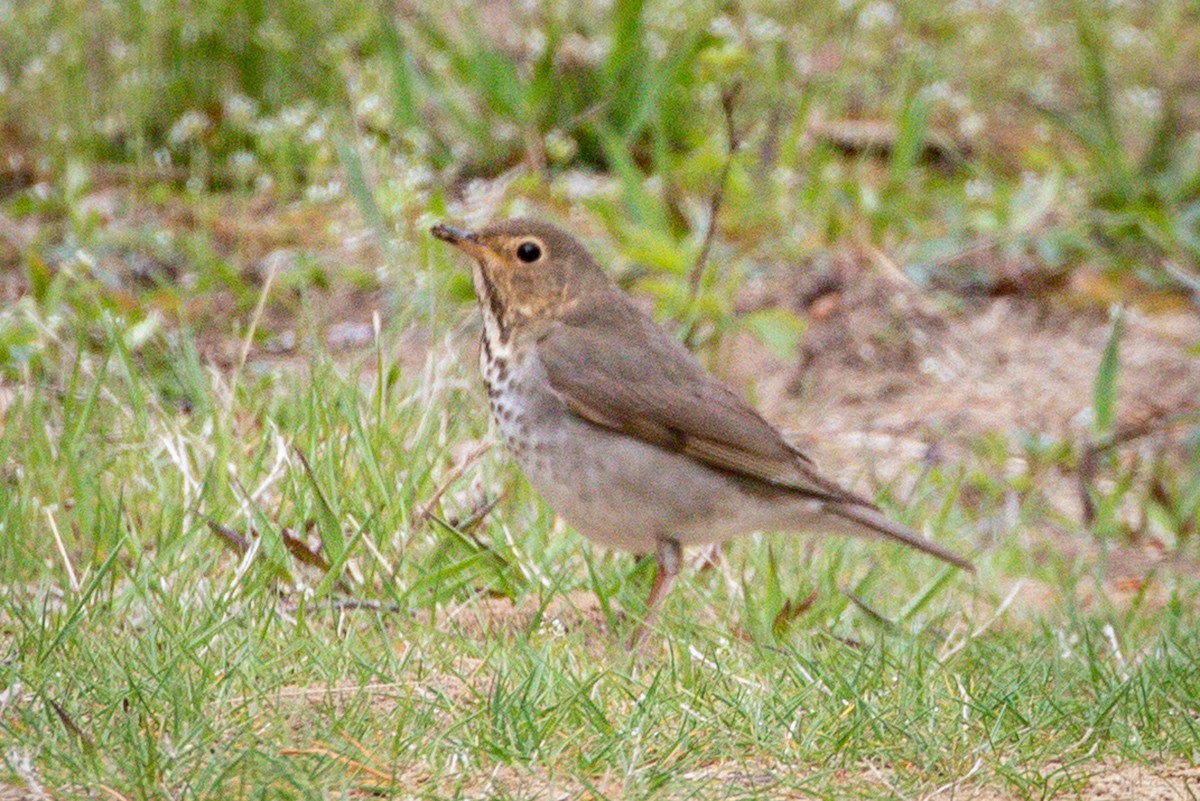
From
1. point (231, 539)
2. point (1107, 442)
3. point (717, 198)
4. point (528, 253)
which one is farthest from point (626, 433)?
point (1107, 442)

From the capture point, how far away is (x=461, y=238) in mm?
4566

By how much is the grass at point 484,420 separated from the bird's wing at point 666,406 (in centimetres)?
31

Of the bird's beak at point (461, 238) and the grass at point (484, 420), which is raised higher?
the bird's beak at point (461, 238)

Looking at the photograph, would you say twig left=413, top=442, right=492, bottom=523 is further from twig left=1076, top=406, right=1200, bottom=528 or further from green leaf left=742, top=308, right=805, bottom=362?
twig left=1076, top=406, right=1200, bottom=528

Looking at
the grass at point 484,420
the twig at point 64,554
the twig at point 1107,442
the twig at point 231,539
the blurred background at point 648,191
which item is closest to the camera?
the grass at point 484,420

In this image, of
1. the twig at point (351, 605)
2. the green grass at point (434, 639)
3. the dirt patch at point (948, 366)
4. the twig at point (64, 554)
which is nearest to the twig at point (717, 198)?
the dirt patch at point (948, 366)

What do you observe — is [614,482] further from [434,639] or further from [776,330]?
[776,330]

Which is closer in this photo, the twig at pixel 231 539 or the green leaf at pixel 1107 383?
the twig at pixel 231 539

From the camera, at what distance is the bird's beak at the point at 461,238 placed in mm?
4547

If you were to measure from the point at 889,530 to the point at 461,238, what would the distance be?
1355mm

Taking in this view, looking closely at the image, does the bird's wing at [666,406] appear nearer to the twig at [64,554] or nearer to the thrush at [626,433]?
the thrush at [626,433]

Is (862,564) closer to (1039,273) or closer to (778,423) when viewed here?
(778,423)

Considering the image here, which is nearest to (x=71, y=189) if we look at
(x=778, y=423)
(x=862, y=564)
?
(x=778, y=423)

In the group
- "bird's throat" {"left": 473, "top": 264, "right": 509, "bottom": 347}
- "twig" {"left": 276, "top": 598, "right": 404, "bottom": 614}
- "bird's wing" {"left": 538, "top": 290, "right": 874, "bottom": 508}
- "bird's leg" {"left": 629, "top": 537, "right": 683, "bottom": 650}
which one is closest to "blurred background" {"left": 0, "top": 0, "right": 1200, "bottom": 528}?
"bird's throat" {"left": 473, "top": 264, "right": 509, "bottom": 347}
